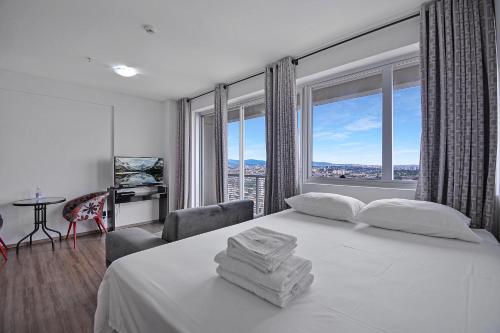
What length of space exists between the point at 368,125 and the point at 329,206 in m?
1.20

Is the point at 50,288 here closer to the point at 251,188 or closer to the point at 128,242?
the point at 128,242

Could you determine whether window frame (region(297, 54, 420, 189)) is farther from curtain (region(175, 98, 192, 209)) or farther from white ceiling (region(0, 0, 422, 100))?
curtain (region(175, 98, 192, 209))

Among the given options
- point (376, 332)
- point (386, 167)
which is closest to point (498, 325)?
point (376, 332)

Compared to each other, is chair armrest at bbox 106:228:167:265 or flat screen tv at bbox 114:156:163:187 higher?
flat screen tv at bbox 114:156:163:187

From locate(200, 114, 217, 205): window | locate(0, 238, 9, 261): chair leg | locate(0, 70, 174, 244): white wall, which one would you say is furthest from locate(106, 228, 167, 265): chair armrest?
locate(200, 114, 217, 205): window

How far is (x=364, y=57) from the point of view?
245 centimetres

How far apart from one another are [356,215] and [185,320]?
1.70 m

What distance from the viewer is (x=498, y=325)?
746 mm

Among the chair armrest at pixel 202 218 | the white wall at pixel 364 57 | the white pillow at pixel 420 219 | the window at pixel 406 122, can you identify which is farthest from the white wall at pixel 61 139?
the window at pixel 406 122

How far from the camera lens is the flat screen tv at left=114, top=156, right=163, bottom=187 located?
415 cm

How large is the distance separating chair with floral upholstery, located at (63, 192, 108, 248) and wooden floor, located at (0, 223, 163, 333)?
0.41 metres

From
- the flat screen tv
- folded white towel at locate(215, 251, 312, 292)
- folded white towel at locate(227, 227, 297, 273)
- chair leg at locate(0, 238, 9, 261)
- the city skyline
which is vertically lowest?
chair leg at locate(0, 238, 9, 261)

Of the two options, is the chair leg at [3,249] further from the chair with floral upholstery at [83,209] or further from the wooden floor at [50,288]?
the chair with floral upholstery at [83,209]

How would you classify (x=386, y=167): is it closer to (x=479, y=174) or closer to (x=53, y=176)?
(x=479, y=174)
